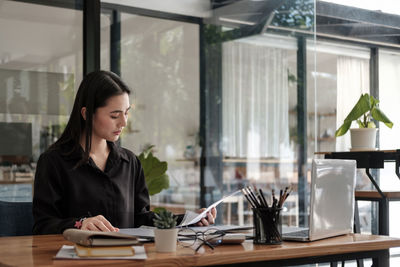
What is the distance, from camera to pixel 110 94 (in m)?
2.43

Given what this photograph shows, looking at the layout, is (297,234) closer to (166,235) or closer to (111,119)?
(166,235)

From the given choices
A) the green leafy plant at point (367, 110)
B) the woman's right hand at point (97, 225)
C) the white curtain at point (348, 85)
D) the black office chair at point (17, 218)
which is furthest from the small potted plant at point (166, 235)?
the white curtain at point (348, 85)

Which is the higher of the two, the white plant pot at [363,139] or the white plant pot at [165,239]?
the white plant pot at [363,139]

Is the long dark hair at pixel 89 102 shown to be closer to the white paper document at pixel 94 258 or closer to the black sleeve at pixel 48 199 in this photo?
the black sleeve at pixel 48 199

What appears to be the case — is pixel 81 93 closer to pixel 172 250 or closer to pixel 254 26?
pixel 172 250

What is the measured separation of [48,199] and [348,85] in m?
3.28

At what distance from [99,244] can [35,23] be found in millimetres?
3025

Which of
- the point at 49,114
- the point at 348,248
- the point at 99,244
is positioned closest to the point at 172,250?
the point at 99,244

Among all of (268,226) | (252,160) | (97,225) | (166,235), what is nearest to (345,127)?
(252,160)

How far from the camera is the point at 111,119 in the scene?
240 cm

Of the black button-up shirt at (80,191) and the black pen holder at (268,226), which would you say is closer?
the black pen holder at (268,226)

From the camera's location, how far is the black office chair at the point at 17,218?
2.61 m

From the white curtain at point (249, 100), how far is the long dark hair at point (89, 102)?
9.55 feet

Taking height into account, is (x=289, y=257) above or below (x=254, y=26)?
below
